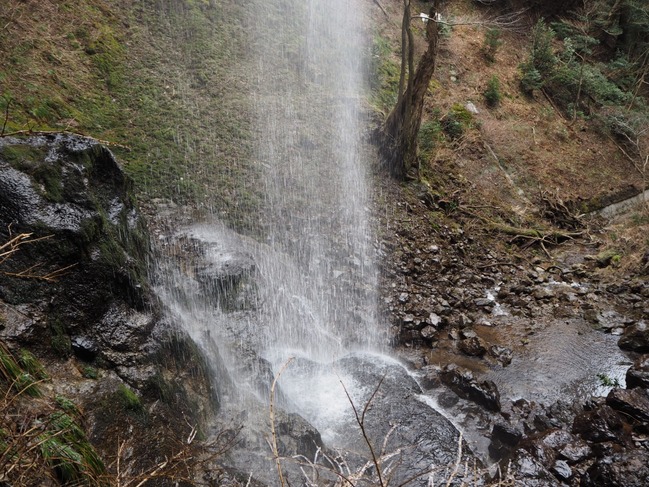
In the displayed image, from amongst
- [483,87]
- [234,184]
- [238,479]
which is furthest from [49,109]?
[483,87]

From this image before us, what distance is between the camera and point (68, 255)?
3.51m

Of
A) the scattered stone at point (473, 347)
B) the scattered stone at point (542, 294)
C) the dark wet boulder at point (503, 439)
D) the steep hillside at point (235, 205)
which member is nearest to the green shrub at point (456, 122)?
the steep hillside at point (235, 205)

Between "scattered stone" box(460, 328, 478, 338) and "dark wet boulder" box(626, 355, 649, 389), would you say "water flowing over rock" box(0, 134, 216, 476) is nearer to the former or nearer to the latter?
"scattered stone" box(460, 328, 478, 338)

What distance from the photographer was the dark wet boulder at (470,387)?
535 cm

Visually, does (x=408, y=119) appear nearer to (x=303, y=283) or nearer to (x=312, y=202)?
(x=312, y=202)

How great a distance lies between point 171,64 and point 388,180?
4.90 m

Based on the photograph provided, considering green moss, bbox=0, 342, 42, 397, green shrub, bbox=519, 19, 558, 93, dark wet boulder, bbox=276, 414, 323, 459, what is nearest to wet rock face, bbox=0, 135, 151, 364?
green moss, bbox=0, 342, 42, 397

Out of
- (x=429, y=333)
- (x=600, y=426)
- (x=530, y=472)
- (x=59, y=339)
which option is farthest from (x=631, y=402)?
(x=59, y=339)

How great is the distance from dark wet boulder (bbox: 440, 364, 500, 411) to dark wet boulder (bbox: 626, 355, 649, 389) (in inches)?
67.4

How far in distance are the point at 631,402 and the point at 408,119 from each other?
6.09 m

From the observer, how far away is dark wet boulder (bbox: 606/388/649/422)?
4797 millimetres

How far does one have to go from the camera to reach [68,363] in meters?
3.20

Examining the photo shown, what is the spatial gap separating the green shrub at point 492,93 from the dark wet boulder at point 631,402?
925cm

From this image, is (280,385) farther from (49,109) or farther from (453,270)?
(49,109)
